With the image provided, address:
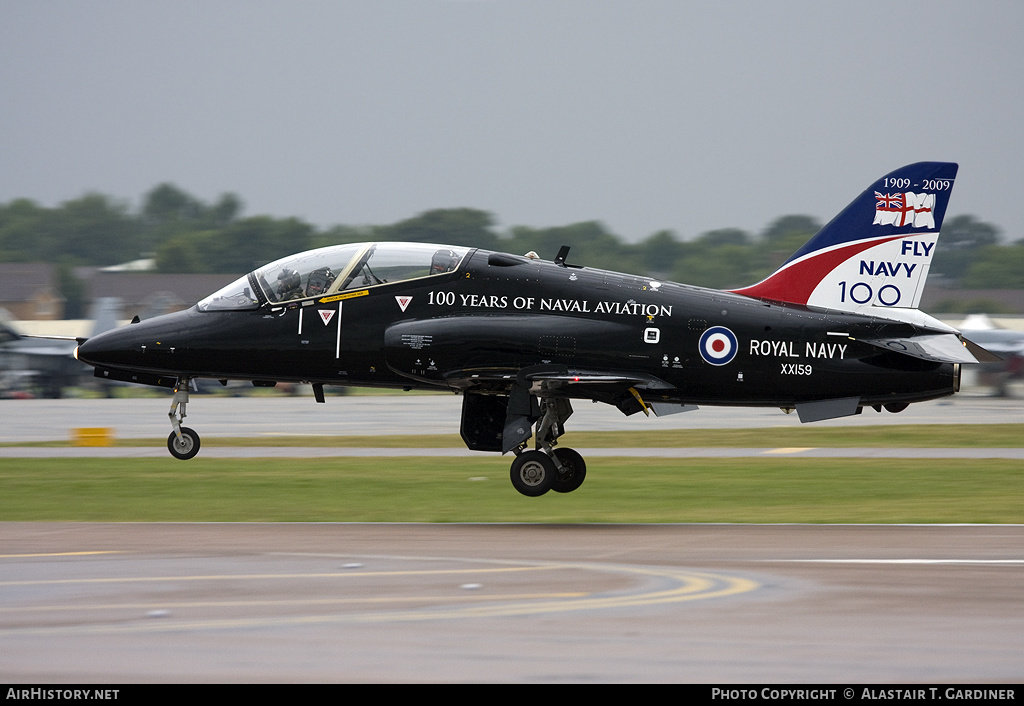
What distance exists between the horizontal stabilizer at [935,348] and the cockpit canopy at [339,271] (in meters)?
6.43

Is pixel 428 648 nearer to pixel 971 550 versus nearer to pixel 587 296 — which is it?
pixel 971 550

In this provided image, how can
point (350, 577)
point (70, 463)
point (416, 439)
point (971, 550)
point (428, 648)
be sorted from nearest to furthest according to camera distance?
point (428, 648), point (350, 577), point (971, 550), point (70, 463), point (416, 439)

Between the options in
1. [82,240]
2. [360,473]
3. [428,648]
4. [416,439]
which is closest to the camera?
[428,648]

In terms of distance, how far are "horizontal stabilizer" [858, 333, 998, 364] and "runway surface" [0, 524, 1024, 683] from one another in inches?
129

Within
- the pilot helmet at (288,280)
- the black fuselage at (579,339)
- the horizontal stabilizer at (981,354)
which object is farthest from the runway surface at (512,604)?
the pilot helmet at (288,280)

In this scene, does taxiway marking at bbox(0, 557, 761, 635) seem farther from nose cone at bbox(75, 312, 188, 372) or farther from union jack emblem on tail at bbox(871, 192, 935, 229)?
union jack emblem on tail at bbox(871, 192, 935, 229)

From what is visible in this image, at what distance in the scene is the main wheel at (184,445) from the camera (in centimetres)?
2033

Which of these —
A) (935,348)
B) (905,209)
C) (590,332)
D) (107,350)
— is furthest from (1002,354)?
(107,350)

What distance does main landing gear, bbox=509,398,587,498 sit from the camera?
1748 cm

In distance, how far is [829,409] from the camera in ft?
57.5

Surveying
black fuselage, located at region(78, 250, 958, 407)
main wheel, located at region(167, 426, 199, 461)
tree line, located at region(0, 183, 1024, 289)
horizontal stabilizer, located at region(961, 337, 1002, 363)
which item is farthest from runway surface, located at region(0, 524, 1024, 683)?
tree line, located at region(0, 183, 1024, 289)

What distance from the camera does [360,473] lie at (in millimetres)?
21391
